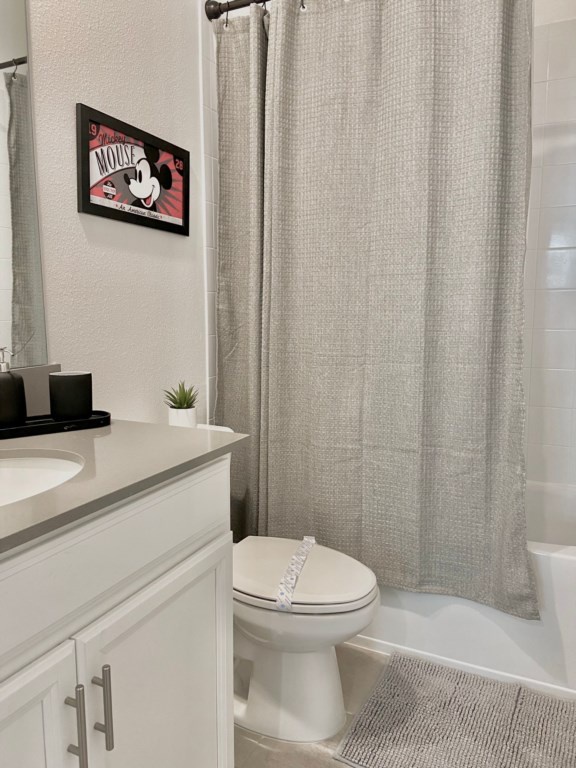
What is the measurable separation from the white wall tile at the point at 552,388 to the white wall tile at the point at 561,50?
3.68 feet

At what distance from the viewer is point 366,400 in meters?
1.70

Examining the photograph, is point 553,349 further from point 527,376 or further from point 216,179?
point 216,179

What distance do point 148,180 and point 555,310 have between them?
160cm

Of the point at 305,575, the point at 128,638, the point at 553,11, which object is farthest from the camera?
the point at 553,11

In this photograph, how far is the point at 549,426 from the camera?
7.39 feet

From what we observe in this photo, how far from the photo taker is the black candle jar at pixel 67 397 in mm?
1134

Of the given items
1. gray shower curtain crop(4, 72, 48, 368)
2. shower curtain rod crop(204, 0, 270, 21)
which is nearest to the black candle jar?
gray shower curtain crop(4, 72, 48, 368)

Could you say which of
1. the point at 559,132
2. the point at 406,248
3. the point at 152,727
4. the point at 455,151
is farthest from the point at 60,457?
the point at 559,132

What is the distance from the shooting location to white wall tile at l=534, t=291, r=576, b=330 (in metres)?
2.17

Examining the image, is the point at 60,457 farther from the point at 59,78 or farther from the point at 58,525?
the point at 59,78

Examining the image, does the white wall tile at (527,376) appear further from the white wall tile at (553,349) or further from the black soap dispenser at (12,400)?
the black soap dispenser at (12,400)

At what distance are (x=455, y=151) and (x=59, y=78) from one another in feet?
3.38

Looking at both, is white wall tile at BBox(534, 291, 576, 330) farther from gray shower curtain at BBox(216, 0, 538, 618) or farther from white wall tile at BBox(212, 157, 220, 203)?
white wall tile at BBox(212, 157, 220, 203)

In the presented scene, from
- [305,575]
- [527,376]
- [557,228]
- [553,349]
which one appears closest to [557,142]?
[557,228]
